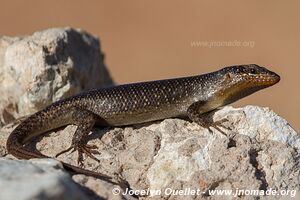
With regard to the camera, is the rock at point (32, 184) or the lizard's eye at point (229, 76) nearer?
the rock at point (32, 184)

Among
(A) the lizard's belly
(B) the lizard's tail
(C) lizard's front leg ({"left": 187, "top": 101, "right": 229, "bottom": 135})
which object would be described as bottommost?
(B) the lizard's tail

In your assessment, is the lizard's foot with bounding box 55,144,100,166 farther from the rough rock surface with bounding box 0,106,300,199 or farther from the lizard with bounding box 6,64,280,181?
the lizard with bounding box 6,64,280,181

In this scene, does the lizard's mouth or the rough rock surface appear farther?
the lizard's mouth

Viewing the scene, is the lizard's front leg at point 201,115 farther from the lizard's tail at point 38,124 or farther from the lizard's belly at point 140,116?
the lizard's tail at point 38,124

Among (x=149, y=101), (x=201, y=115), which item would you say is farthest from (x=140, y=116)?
(x=201, y=115)

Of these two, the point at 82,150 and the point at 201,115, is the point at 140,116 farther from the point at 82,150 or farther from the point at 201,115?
the point at 82,150

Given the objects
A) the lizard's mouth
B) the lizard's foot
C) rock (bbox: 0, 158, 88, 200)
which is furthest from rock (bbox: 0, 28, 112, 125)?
rock (bbox: 0, 158, 88, 200)

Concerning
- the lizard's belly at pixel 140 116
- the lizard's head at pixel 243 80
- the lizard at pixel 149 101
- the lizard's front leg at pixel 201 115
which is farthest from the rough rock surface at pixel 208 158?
the lizard's head at pixel 243 80
